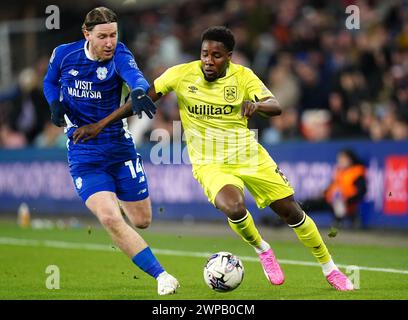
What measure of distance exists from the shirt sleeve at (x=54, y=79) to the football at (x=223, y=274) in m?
2.32

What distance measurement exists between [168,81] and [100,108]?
2.39 ft

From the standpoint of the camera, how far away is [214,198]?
383 inches

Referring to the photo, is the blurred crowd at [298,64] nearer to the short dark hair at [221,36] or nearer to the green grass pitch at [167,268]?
the green grass pitch at [167,268]

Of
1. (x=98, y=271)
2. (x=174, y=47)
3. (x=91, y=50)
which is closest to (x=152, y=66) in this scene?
(x=174, y=47)

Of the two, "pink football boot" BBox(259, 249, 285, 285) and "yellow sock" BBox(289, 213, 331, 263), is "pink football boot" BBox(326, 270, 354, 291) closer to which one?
"yellow sock" BBox(289, 213, 331, 263)

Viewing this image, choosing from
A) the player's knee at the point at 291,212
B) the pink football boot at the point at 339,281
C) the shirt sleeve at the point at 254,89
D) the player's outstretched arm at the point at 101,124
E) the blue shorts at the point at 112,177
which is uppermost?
the shirt sleeve at the point at 254,89

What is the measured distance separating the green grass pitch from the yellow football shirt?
1368 mm

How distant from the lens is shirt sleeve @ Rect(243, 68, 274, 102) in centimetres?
984

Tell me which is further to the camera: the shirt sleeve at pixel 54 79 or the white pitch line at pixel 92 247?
the white pitch line at pixel 92 247

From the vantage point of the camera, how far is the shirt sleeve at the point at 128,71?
948cm

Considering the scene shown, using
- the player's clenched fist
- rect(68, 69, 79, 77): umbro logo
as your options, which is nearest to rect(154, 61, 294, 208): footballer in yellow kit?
the player's clenched fist

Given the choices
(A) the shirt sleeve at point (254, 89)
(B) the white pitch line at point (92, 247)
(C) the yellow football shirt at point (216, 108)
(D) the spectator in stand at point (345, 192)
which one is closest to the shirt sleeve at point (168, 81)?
(C) the yellow football shirt at point (216, 108)

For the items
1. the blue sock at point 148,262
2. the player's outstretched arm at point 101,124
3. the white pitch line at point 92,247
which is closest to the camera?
the blue sock at point 148,262

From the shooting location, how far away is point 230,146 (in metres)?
10.1
